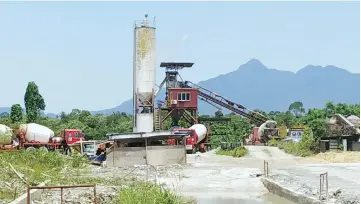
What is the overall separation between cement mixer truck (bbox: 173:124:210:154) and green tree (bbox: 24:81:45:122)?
3150 centimetres

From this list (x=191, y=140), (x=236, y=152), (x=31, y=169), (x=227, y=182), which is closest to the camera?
(x=31, y=169)

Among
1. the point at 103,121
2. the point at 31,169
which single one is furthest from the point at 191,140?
the point at 103,121

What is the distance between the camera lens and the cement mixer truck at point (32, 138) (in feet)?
146

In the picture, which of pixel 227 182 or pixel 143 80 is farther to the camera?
pixel 143 80

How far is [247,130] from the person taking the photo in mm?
70875

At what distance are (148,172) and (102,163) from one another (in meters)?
6.66

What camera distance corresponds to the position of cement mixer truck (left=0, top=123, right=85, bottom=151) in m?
44.6

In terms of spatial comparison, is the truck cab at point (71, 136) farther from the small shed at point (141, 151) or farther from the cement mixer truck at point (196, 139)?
the small shed at point (141, 151)

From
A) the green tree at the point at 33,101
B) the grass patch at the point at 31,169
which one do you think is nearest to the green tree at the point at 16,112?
the green tree at the point at 33,101

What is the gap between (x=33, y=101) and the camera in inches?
3123

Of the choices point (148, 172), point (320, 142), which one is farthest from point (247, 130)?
point (148, 172)

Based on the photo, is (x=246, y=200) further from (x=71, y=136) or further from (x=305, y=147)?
(x=71, y=136)

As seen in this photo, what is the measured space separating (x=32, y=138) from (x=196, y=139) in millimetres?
15254

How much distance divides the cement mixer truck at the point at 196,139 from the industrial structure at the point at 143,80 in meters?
6.78
